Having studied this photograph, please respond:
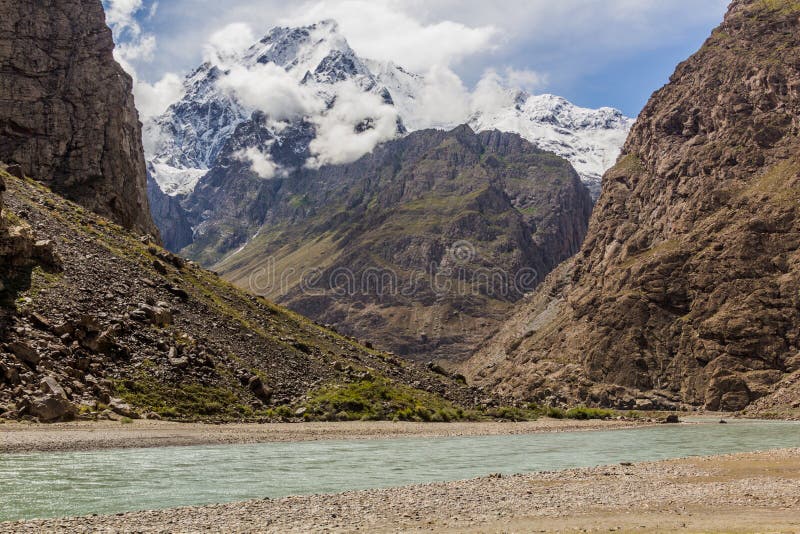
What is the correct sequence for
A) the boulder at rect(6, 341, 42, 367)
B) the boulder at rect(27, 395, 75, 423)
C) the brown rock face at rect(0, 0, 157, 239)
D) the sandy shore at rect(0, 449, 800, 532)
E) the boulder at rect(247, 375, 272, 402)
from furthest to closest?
the brown rock face at rect(0, 0, 157, 239), the boulder at rect(247, 375, 272, 402), the boulder at rect(6, 341, 42, 367), the boulder at rect(27, 395, 75, 423), the sandy shore at rect(0, 449, 800, 532)

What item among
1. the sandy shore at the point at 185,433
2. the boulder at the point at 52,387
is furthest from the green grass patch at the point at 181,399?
the boulder at the point at 52,387

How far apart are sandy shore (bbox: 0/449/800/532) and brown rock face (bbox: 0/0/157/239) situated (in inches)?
3708

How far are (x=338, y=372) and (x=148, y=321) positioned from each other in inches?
1069

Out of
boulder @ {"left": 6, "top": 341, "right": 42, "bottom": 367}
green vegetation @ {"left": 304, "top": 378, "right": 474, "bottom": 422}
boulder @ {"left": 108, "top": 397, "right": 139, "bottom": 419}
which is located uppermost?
boulder @ {"left": 6, "top": 341, "right": 42, "bottom": 367}

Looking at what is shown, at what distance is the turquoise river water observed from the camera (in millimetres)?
32906

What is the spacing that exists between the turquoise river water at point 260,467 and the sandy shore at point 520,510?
389 centimetres

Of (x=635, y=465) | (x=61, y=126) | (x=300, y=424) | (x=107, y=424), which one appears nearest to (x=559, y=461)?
(x=635, y=465)

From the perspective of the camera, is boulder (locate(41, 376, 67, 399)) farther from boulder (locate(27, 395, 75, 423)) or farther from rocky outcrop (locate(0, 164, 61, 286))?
rocky outcrop (locate(0, 164, 61, 286))

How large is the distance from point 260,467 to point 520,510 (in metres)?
20.7

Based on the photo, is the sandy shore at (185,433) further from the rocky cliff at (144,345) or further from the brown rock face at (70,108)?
the brown rock face at (70,108)

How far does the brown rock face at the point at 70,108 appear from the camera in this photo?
366 feet

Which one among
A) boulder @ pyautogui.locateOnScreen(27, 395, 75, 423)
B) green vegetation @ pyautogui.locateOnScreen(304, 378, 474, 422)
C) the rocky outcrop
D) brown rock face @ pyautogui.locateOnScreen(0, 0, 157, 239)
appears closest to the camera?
boulder @ pyautogui.locateOnScreen(27, 395, 75, 423)

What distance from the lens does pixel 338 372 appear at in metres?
91.5

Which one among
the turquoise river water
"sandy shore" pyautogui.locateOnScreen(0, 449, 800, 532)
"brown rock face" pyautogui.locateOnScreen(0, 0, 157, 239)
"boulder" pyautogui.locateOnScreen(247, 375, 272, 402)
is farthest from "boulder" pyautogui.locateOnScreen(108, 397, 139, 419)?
"brown rock face" pyautogui.locateOnScreen(0, 0, 157, 239)
